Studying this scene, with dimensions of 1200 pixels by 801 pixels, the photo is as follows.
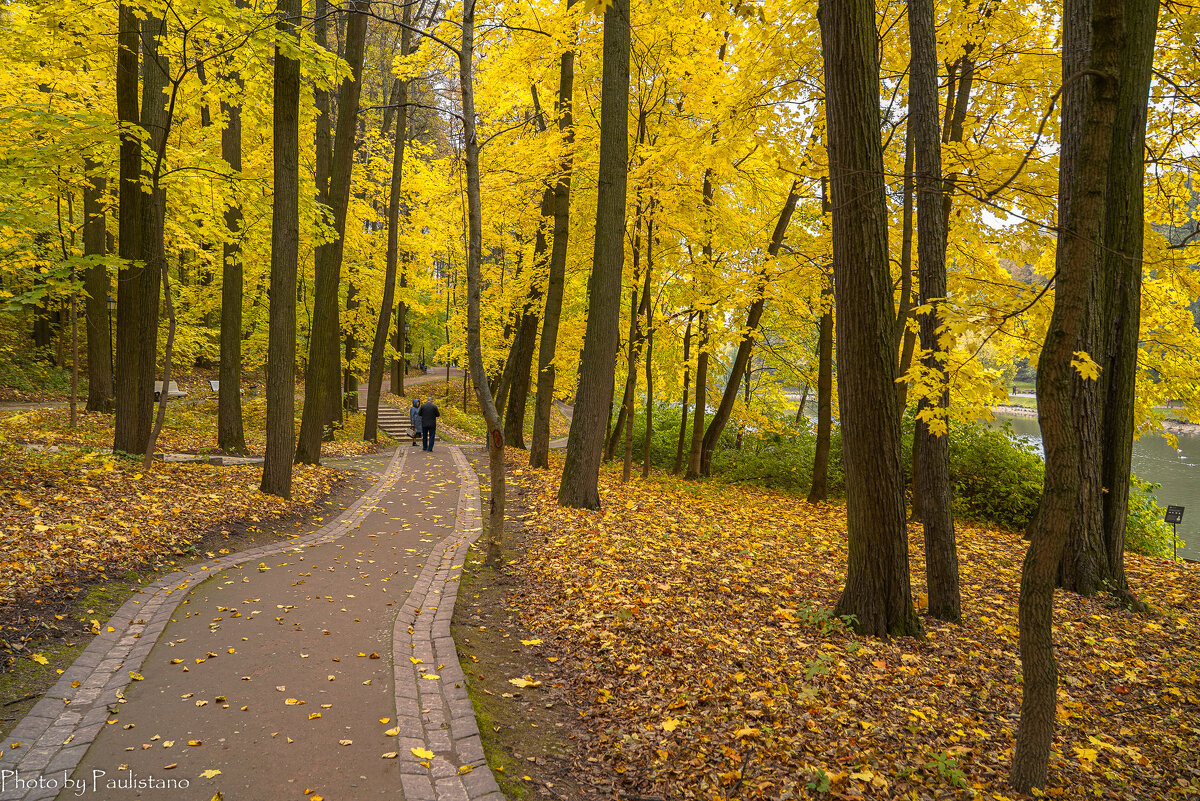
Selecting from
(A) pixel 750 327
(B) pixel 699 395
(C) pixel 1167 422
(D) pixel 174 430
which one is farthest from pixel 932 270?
(C) pixel 1167 422

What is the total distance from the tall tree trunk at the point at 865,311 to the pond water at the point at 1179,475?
28.2ft

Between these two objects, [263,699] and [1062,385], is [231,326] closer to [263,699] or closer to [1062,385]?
[263,699]

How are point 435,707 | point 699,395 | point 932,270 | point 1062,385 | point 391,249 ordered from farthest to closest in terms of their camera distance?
point 391,249, point 699,395, point 932,270, point 435,707, point 1062,385

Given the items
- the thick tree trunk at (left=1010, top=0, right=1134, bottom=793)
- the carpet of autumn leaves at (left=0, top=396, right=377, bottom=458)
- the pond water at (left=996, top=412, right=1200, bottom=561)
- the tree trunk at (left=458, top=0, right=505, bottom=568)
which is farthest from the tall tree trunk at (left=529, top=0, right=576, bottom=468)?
the thick tree trunk at (left=1010, top=0, right=1134, bottom=793)

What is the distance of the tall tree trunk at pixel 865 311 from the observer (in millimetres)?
4770

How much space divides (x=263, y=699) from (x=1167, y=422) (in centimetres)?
6144

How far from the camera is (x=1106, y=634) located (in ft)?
17.7

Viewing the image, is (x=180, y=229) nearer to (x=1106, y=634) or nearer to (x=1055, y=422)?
(x=1055, y=422)

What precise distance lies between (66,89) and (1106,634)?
634 inches

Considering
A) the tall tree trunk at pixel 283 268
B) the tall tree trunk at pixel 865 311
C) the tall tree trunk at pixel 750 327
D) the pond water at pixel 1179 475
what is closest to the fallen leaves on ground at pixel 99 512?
the tall tree trunk at pixel 283 268

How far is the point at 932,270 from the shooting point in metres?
5.53

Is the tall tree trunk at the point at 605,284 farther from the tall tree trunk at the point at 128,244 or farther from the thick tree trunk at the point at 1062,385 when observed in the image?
the tall tree trunk at the point at 128,244

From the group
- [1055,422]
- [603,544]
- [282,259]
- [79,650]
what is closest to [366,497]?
[282,259]

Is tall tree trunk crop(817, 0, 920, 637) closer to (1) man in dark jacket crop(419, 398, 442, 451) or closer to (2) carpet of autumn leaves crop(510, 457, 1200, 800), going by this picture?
(2) carpet of autumn leaves crop(510, 457, 1200, 800)
